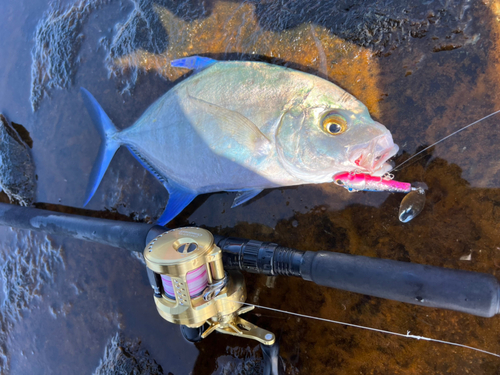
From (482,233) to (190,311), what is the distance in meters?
1.37

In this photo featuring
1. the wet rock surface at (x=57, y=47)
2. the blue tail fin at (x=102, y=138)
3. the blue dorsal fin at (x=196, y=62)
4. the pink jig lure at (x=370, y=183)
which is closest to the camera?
the pink jig lure at (x=370, y=183)

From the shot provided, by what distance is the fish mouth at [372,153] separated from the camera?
1347 millimetres

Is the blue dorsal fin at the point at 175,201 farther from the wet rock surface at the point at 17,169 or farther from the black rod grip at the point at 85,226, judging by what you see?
the wet rock surface at the point at 17,169

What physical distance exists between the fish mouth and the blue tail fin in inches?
57.4

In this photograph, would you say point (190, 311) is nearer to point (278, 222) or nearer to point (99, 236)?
point (278, 222)

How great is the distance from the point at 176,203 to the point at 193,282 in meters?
0.62

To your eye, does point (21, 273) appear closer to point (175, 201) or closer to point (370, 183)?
point (175, 201)

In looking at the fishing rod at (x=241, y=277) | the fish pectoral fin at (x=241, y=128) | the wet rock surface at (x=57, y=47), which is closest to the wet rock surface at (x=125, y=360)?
the fishing rod at (x=241, y=277)

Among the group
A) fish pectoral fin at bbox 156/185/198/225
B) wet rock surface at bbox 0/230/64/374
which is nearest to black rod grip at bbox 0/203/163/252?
fish pectoral fin at bbox 156/185/198/225

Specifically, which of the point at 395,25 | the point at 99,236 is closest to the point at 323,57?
the point at 395,25

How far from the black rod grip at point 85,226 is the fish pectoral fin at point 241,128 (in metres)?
0.63

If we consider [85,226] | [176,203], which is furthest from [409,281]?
[85,226]

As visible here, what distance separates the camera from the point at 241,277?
1.63 meters

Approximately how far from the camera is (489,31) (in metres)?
1.47
